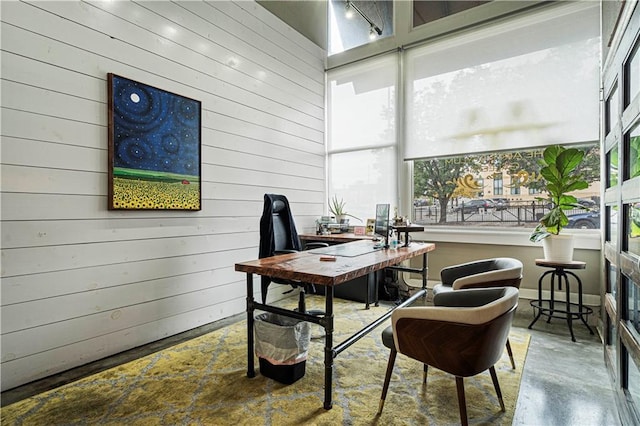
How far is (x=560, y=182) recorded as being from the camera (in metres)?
3.03

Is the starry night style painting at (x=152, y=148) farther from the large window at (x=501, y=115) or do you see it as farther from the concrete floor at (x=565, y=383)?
the concrete floor at (x=565, y=383)

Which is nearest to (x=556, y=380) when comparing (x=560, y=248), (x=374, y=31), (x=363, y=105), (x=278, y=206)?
(x=560, y=248)

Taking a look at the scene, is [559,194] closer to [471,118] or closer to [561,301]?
[561,301]

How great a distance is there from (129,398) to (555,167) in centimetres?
383

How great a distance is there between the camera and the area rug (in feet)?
6.04

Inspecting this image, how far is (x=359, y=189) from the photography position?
4785mm

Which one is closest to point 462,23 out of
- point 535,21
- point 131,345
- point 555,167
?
point 535,21

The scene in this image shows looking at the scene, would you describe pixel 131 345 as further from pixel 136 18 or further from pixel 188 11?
pixel 188 11

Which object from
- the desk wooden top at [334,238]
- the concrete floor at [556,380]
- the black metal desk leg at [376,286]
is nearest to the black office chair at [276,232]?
the desk wooden top at [334,238]

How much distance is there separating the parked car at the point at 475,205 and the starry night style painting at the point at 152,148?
303 centimetres

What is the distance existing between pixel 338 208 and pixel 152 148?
2659 mm

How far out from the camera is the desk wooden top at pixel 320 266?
1.87 m

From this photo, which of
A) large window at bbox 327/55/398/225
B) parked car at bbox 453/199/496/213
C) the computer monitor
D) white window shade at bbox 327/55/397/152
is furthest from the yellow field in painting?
parked car at bbox 453/199/496/213

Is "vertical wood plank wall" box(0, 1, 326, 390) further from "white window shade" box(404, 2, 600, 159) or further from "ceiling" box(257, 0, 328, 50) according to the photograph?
"white window shade" box(404, 2, 600, 159)
